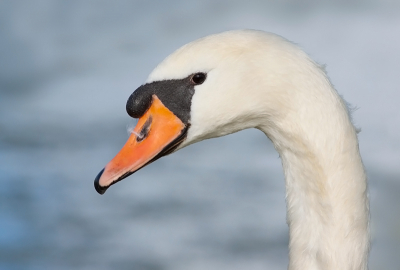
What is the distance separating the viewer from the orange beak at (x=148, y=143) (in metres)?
4.06

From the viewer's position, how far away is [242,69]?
3885 mm

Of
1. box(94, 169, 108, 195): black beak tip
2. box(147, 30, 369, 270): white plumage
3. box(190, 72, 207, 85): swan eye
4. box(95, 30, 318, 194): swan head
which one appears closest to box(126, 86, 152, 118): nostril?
box(95, 30, 318, 194): swan head

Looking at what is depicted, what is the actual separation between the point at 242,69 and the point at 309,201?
3.01 feet

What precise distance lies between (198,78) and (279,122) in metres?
0.54

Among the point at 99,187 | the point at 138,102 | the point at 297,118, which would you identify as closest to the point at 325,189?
the point at 297,118

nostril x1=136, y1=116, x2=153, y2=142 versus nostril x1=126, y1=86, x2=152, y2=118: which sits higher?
nostril x1=126, y1=86, x2=152, y2=118

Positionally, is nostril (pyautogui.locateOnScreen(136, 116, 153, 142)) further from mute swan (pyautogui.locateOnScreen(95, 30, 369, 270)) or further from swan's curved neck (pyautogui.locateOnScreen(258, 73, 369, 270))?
swan's curved neck (pyautogui.locateOnScreen(258, 73, 369, 270))

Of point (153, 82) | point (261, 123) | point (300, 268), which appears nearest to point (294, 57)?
point (261, 123)

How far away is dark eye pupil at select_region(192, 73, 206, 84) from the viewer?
3922 millimetres

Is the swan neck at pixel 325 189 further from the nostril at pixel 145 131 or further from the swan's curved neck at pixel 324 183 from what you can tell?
the nostril at pixel 145 131

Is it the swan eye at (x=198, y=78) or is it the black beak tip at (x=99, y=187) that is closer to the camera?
the swan eye at (x=198, y=78)

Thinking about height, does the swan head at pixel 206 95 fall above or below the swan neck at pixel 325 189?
above

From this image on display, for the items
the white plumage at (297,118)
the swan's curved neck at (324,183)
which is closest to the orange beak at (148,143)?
the white plumage at (297,118)

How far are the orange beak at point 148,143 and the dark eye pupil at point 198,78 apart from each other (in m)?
0.27
